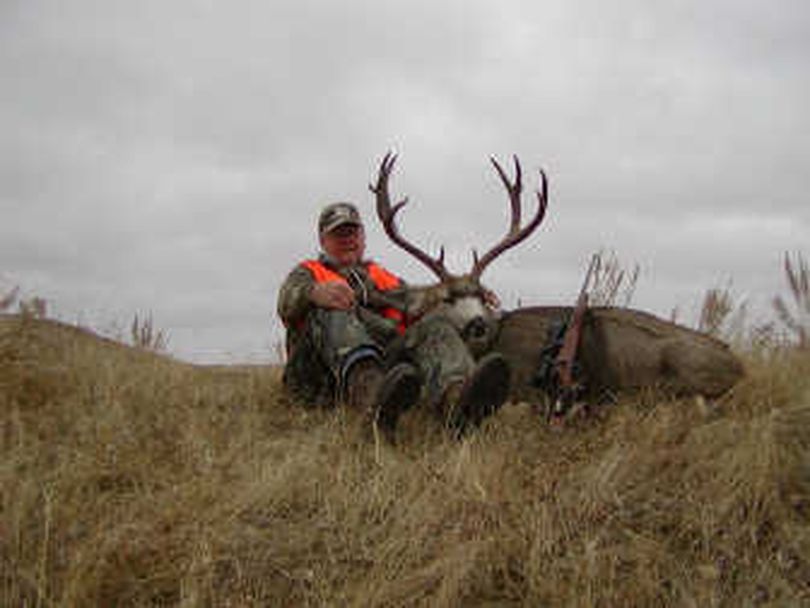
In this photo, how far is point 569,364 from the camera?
5.20 metres

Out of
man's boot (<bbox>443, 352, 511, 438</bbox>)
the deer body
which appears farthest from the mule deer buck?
man's boot (<bbox>443, 352, 511, 438</bbox>)

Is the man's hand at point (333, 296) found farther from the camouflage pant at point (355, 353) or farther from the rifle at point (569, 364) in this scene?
the rifle at point (569, 364)

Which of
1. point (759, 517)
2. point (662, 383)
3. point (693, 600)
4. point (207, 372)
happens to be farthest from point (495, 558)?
point (207, 372)

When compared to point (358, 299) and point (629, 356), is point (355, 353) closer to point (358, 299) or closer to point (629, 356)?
point (358, 299)

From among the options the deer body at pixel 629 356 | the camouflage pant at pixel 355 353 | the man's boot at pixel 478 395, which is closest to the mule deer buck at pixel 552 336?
the deer body at pixel 629 356

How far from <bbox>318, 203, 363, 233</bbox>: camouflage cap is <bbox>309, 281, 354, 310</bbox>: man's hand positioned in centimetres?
80

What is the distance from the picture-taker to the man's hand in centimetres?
500

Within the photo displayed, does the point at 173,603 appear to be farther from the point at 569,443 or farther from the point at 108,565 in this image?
the point at 569,443

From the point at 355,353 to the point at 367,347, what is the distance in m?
0.09

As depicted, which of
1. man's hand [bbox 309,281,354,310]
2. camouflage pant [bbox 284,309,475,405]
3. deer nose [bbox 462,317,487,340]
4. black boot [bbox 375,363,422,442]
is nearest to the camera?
black boot [bbox 375,363,422,442]

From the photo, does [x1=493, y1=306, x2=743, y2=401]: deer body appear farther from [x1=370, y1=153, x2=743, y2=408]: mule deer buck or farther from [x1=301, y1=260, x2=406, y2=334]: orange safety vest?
[x1=301, y1=260, x2=406, y2=334]: orange safety vest

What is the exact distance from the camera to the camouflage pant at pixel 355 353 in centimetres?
472

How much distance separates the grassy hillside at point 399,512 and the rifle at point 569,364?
1.58 ft

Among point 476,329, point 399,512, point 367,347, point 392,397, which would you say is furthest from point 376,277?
point 399,512
